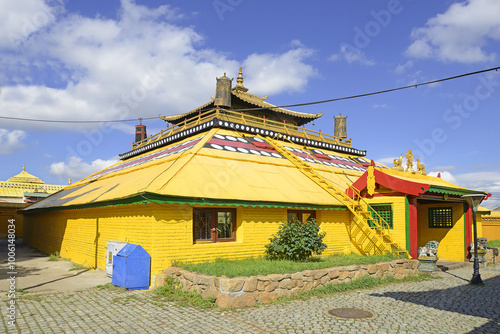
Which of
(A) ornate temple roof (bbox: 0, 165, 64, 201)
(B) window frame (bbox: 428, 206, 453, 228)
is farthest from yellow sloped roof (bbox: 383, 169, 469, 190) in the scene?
(A) ornate temple roof (bbox: 0, 165, 64, 201)

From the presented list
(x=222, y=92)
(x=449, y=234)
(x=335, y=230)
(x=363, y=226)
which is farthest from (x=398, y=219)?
(x=222, y=92)

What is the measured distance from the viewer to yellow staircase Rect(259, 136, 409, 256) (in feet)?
49.1

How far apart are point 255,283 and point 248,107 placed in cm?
1979

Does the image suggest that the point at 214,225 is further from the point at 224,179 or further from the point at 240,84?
the point at 240,84

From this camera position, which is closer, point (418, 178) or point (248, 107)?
point (418, 178)

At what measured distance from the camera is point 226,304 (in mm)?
9109

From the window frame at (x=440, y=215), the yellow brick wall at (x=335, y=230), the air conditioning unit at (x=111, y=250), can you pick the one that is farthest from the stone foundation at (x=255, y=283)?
the window frame at (x=440, y=215)

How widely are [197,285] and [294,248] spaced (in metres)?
3.77

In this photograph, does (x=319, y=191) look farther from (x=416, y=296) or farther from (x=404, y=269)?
(x=416, y=296)

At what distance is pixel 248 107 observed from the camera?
2791cm

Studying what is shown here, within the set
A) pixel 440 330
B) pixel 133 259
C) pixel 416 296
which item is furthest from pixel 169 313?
pixel 416 296

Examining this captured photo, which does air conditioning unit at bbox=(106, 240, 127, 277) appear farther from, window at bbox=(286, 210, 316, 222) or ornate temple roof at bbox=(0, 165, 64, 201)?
ornate temple roof at bbox=(0, 165, 64, 201)

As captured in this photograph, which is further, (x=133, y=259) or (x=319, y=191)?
(x=319, y=191)

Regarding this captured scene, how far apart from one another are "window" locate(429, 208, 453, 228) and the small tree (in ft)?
34.7
